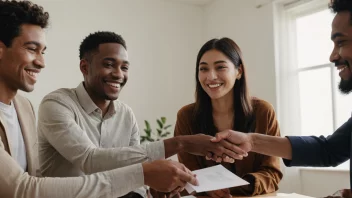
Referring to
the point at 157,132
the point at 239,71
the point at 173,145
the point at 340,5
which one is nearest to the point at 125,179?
the point at 173,145

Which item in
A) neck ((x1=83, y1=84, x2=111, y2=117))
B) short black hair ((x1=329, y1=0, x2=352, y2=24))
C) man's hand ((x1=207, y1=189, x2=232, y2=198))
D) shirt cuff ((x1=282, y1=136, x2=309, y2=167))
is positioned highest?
short black hair ((x1=329, y1=0, x2=352, y2=24))

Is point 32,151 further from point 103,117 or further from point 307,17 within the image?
point 307,17

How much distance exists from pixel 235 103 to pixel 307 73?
201 centimetres

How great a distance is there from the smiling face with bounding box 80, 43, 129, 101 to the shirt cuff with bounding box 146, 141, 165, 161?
491mm

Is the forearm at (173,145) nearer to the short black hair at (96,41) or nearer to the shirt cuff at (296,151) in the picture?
the shirt cuff at (296,151)

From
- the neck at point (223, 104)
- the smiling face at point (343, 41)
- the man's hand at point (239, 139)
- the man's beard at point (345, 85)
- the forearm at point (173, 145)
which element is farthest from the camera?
the neck at point (223, 104)

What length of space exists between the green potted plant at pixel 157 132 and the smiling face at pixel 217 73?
222 centimetres

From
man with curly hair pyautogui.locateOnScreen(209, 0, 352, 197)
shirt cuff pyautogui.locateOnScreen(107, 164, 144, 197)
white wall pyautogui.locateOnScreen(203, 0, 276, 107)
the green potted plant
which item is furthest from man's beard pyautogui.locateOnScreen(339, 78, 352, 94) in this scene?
the green potted plant

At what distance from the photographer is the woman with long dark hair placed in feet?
6.37

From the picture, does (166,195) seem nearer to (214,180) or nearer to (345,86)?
(214,180)

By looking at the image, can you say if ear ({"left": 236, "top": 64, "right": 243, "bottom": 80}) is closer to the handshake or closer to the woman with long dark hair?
the woman with long dark hair

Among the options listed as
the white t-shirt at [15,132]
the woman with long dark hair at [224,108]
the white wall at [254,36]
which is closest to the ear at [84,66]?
the white t-shirt at [15,132]

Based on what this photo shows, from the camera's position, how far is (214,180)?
1.39 m

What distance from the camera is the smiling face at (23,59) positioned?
129cm
